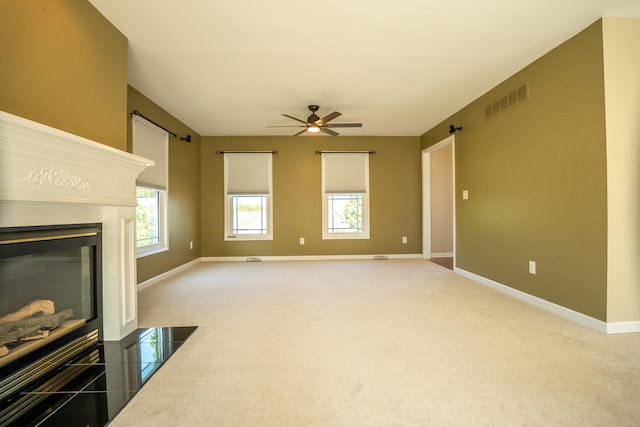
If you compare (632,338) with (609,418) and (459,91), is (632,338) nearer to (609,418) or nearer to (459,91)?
(609,418)

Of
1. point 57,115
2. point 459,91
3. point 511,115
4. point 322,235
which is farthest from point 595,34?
point 322,235

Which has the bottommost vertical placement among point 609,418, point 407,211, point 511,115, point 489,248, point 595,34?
point 609,418

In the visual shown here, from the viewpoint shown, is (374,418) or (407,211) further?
(407,211)

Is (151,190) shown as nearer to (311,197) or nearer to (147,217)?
(147,217)

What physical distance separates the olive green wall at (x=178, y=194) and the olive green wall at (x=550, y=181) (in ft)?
15.4

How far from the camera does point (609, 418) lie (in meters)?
1.38

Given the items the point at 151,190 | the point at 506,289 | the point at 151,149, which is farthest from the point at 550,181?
the point at 151,190

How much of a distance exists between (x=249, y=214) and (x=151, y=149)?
2382 mm

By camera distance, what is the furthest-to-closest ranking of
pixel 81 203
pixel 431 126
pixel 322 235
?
pixel 322 235 < pixel 431 126 < pixel 81 203

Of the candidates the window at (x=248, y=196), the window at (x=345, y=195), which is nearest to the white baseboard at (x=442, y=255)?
the window at (x=345, y=195)

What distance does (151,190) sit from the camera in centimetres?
421

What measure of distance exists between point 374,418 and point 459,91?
3.96 metres

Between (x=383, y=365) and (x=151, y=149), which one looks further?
(x=151, y=149)

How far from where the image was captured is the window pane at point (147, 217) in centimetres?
396
